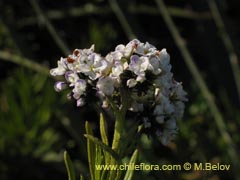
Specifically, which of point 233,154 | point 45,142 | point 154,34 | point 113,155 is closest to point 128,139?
point 113,155

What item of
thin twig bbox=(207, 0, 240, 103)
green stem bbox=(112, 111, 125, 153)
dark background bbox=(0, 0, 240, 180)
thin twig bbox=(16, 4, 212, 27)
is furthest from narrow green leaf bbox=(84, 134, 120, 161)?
thin twig bbox=(16, 4, 212, 27)

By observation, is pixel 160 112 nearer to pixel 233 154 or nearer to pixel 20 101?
A: pixel 233 154

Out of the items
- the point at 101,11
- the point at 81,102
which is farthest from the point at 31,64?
the point at 81,102

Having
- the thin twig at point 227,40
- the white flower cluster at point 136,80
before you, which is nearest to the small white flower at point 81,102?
the white flower cluster at point 136,80

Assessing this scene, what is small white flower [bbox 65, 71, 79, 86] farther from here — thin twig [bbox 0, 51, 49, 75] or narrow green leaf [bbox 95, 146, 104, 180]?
thin twig [bbox 0, 51, 49, 75]

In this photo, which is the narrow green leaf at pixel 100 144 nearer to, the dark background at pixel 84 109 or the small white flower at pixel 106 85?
the small white flower at pixel 106 85
